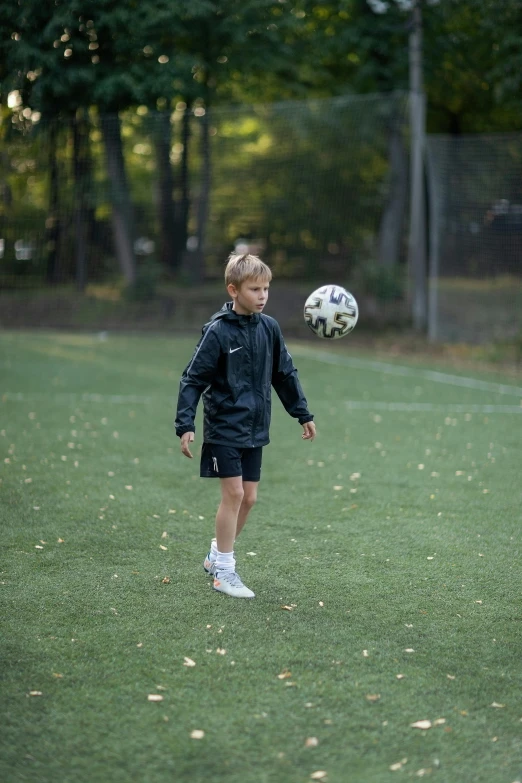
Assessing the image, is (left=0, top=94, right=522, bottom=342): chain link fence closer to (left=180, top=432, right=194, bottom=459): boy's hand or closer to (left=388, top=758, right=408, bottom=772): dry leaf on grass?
(left=180, top=432, right=194, bottom=459): boy's hand

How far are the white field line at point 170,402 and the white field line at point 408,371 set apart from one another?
3.96 ft

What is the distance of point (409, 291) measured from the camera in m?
16.9

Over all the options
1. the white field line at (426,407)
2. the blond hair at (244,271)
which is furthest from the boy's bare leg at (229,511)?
the white field line at (426,407)

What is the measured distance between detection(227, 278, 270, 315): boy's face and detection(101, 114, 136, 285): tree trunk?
569 inches

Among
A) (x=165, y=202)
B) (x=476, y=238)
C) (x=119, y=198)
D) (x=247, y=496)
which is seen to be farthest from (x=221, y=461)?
(x=119, y=198)

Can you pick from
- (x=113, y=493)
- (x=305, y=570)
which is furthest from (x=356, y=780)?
(x=113, y=493)

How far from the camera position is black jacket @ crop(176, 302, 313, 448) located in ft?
14.5

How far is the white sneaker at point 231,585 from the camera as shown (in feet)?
14.6

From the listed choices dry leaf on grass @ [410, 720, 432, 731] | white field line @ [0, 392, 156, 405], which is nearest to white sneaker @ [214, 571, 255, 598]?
dry leaf on grass @ [410, 720, 432, 731]

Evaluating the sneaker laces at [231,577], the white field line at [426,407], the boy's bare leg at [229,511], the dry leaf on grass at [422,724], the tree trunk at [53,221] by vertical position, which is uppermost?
the tree trunk at [53,221]

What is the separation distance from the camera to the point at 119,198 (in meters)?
18.6

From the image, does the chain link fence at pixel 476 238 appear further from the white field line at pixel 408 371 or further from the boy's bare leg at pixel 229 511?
the boy's bare leg at pixel 229 511

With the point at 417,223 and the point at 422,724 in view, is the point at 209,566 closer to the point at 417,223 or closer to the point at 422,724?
the point at 422,724

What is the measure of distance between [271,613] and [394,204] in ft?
46.7
